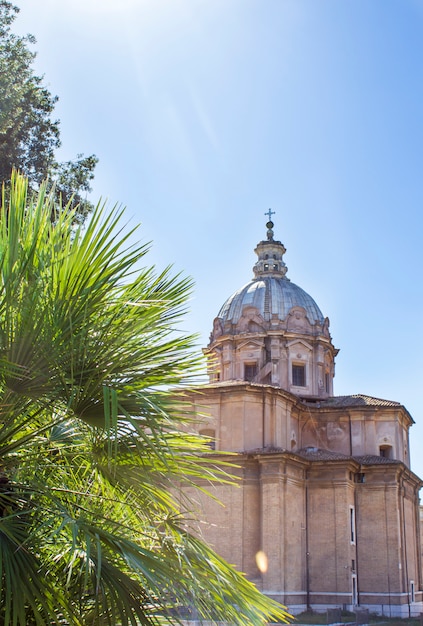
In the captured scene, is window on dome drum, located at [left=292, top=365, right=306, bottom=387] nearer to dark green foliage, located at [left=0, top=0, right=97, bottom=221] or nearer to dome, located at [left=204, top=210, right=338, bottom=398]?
dome, located at [left=204, top=210, right=338, bottom=398]

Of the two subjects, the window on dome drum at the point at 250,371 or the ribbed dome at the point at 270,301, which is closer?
the window on dome drum at the point at 250,371

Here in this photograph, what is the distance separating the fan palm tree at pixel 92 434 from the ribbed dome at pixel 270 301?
134 ft

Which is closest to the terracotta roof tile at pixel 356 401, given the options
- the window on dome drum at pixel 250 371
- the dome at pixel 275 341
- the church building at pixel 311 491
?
the church building at pixel 311 491

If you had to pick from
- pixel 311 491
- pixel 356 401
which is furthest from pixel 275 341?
pixel 311 491

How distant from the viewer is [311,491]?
3769cm

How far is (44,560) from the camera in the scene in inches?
253

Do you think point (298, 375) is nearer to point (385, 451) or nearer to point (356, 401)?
point (356, 401)

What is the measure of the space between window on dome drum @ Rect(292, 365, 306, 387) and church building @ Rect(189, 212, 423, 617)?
0.07 metres

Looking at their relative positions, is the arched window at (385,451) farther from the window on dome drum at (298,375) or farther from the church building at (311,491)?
the window on dome drum at (298,375)

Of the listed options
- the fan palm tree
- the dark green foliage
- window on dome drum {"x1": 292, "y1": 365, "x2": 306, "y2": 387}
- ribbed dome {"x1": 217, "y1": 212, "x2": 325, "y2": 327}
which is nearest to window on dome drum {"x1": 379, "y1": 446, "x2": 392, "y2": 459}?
window on dome drum {"x1": 292, "y1": 365, "x2": 306, "y2": 387}

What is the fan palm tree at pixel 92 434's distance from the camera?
5883 mm

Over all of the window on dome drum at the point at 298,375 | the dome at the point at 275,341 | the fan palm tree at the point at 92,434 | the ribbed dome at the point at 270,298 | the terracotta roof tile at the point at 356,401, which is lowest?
the fan palm tree at the point at 92,434

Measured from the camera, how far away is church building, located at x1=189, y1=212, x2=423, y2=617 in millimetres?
34812

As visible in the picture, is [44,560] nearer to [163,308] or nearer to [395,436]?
[163,308]
